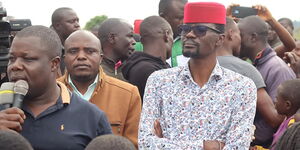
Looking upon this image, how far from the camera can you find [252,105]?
4.76 metres

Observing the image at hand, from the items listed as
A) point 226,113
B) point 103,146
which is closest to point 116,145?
point 103,146

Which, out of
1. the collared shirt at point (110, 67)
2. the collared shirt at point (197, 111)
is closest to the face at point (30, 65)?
the collared shirt at point (197, 111)

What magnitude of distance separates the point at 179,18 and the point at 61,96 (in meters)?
4.11

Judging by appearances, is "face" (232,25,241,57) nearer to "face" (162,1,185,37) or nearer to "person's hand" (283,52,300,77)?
"person's hand" (283,52,300,77)

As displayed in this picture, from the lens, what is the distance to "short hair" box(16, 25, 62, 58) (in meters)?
4.14

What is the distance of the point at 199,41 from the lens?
509 centimetres

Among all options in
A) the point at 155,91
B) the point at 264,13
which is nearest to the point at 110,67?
the point at 155,91

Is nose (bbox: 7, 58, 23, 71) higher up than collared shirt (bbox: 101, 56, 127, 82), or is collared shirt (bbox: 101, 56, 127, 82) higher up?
nose (bbox: 7, 58, 23, 71)

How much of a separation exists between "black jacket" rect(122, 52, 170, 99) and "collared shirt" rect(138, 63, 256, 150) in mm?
1244

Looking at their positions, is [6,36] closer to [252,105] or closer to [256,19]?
[252,105]

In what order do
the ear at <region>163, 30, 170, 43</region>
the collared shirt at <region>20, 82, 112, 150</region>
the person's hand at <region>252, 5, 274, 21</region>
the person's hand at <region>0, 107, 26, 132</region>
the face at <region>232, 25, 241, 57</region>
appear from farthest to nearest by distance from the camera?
the person's hand at <region>252, 5, 274, 21</region>
the ear at <region>163, 30, 170, 43</region>
the face at <region>232, 25, 241, 57</region>
the collared shirt at <region>20, 82, 112, 150</region>
the person's hand at <region>0, 107, 26, 132</region>

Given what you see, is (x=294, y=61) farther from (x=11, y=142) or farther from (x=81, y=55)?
(x=11, y=142)

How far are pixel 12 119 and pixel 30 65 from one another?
52 centimetres

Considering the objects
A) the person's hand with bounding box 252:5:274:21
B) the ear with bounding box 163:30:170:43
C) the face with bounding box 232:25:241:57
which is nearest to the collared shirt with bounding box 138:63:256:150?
the face with bounding box 232:25:241:57
